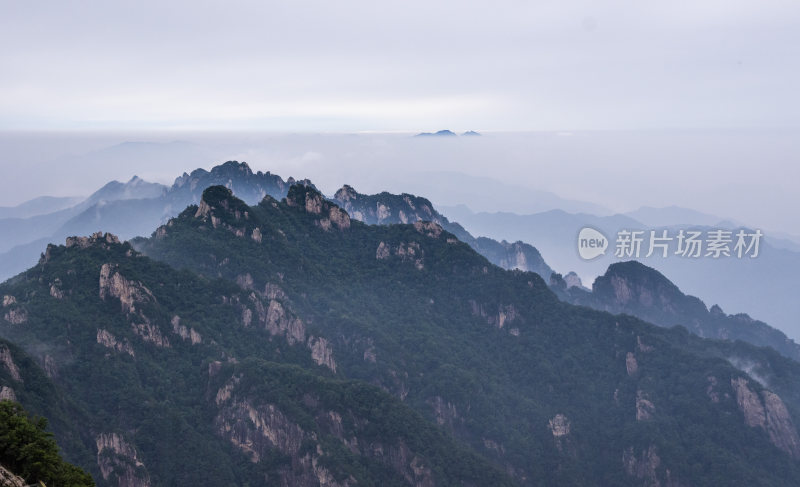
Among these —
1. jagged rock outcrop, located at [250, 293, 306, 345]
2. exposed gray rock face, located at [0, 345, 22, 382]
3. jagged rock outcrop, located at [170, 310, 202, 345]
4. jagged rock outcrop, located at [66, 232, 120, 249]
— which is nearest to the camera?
exposed gray rock face, located at [0, 345, 22, 382]

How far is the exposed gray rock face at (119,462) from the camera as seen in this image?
81.4 meters

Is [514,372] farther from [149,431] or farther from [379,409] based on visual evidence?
[149,431]

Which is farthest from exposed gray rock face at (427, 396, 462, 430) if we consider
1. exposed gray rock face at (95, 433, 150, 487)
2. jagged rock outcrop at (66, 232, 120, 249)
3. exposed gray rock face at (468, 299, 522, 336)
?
jagged rock outcrop at (66, 232, 120, 249)

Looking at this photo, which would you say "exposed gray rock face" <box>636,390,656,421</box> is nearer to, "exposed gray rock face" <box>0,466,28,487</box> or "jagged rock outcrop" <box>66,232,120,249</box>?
"jagged rock outcrop" <box>66,232,120,249</box>

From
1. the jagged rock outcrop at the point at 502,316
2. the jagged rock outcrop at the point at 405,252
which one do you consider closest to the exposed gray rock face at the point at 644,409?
the jagged rock outcrop at the point at 502,316

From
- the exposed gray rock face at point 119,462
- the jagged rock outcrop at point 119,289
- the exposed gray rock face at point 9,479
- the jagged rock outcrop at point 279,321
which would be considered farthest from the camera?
the jagged rock outcrop at point 279,321

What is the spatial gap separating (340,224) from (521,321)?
2429 inches

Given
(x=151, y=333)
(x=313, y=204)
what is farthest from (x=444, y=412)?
(x=313, y=204)

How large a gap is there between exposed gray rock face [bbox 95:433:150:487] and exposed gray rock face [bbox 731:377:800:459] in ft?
408

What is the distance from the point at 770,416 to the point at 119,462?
131m

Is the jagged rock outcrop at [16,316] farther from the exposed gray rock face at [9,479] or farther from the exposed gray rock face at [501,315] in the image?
the exposed gray rock face at [501,315]

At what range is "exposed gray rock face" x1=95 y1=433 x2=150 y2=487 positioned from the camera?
8144 centimetres

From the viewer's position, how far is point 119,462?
273ft

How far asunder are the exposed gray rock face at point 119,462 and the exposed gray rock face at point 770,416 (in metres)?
124
